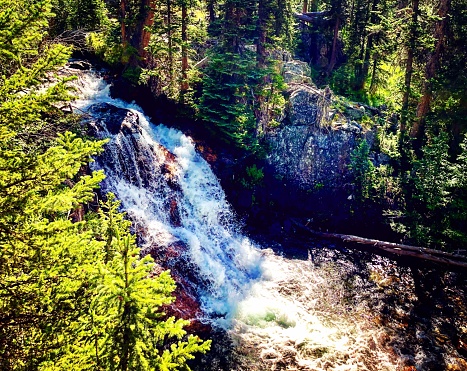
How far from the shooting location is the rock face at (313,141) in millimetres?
21484

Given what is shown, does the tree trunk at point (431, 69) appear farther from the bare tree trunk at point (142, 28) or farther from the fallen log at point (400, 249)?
the bare tree trunk at point (142, 28)

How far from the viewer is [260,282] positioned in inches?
632

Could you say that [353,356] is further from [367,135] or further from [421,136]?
[421,136]

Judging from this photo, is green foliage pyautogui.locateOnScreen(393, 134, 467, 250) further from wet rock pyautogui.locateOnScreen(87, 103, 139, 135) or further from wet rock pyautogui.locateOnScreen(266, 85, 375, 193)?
wet rock pyautogui.locateOnScreen(87, 103, 139, 135)

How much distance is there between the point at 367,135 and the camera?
2181 centimetres

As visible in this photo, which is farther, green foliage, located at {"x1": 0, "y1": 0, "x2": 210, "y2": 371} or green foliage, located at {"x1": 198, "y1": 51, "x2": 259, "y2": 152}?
green foliage, located at {"x1": 198, "y1": 51, "x2": 259, "y2": 152}

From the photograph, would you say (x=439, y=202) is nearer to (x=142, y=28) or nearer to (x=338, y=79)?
(x=338, y=79)

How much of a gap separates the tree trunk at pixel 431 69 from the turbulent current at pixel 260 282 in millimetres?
9781

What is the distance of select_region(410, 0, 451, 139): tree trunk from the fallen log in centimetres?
836

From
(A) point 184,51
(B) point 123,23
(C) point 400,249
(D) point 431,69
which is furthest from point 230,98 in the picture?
(C) point 400,249

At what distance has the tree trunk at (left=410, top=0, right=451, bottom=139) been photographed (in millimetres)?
20672

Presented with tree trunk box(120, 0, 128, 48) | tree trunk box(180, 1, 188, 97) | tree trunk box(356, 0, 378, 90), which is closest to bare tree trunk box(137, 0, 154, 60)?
tree trunk box(120, 0, 128, 48)

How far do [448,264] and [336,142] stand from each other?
29.6 feet

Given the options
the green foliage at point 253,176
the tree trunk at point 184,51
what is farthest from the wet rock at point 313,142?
the tree trunk at point 184,51
